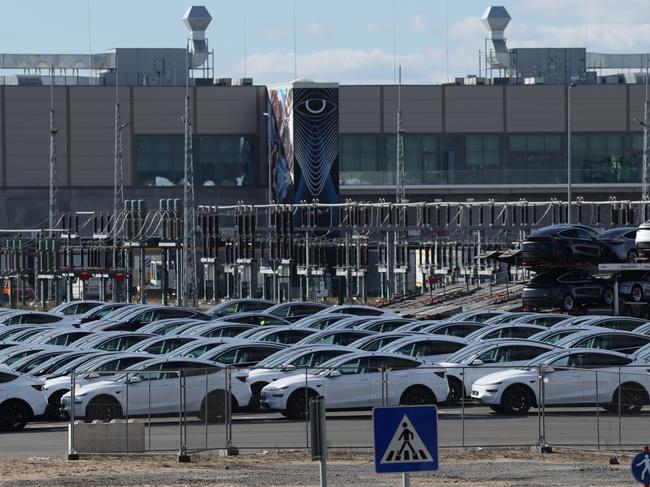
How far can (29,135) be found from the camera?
372 feet

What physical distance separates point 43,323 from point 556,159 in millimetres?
64613

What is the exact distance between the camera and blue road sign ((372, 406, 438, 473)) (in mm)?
16406

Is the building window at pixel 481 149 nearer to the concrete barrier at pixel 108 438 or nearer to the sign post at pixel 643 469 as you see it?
the concrete barrier at pixel 108 438

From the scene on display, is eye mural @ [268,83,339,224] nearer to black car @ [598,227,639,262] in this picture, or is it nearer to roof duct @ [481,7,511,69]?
roof duct @ [481,7,511,69]

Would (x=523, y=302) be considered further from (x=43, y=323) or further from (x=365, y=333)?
(x=365, y=333)

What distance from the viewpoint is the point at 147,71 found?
123 m

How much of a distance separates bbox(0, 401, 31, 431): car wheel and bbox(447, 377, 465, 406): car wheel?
8434mm

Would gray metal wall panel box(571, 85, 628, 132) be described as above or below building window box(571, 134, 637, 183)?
above

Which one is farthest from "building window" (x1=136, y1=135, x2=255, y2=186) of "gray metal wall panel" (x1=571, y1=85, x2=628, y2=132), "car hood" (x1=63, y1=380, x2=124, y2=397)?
"car hood" (x1=63, y1=380, x2=124, y2=397)

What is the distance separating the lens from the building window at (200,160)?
115 m

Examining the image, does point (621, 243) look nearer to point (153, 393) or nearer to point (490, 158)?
point (153, 393)

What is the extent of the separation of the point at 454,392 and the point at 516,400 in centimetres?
124

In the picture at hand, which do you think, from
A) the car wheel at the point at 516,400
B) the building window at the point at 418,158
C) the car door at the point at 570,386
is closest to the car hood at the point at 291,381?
the car wheel at the point at 516,400

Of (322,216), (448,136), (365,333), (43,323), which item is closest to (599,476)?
(365,333)
